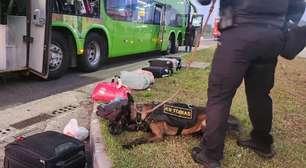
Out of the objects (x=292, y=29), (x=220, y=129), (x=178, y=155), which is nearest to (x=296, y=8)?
(x=292, y=29)

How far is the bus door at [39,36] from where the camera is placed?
6645mm

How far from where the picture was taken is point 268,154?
3535 mm

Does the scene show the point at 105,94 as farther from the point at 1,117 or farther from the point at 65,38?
the point at 65,38

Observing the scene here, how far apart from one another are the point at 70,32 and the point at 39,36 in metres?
1.30

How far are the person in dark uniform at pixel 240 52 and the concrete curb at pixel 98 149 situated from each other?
2.78 ft

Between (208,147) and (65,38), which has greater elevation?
(65,38)

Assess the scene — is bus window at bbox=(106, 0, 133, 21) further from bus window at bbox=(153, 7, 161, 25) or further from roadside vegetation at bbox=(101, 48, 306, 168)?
roadside vegetation at bbox=(101, 48, 306, 168)

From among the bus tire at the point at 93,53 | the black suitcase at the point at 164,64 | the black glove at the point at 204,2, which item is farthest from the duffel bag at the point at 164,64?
the black glove at the point at 204,2

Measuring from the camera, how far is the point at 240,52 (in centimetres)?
289

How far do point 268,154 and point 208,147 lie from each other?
76 cm

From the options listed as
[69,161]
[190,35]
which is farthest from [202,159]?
[190,35]

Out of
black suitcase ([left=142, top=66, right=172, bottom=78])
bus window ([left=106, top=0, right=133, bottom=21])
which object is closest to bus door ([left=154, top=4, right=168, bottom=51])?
bus window ([left=106, top=0, right=133, bottom=21])

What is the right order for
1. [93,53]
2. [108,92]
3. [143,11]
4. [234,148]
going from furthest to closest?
[143,11], [93,53], [108,92], [234,148]

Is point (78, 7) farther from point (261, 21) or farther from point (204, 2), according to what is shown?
point (261, 21)
